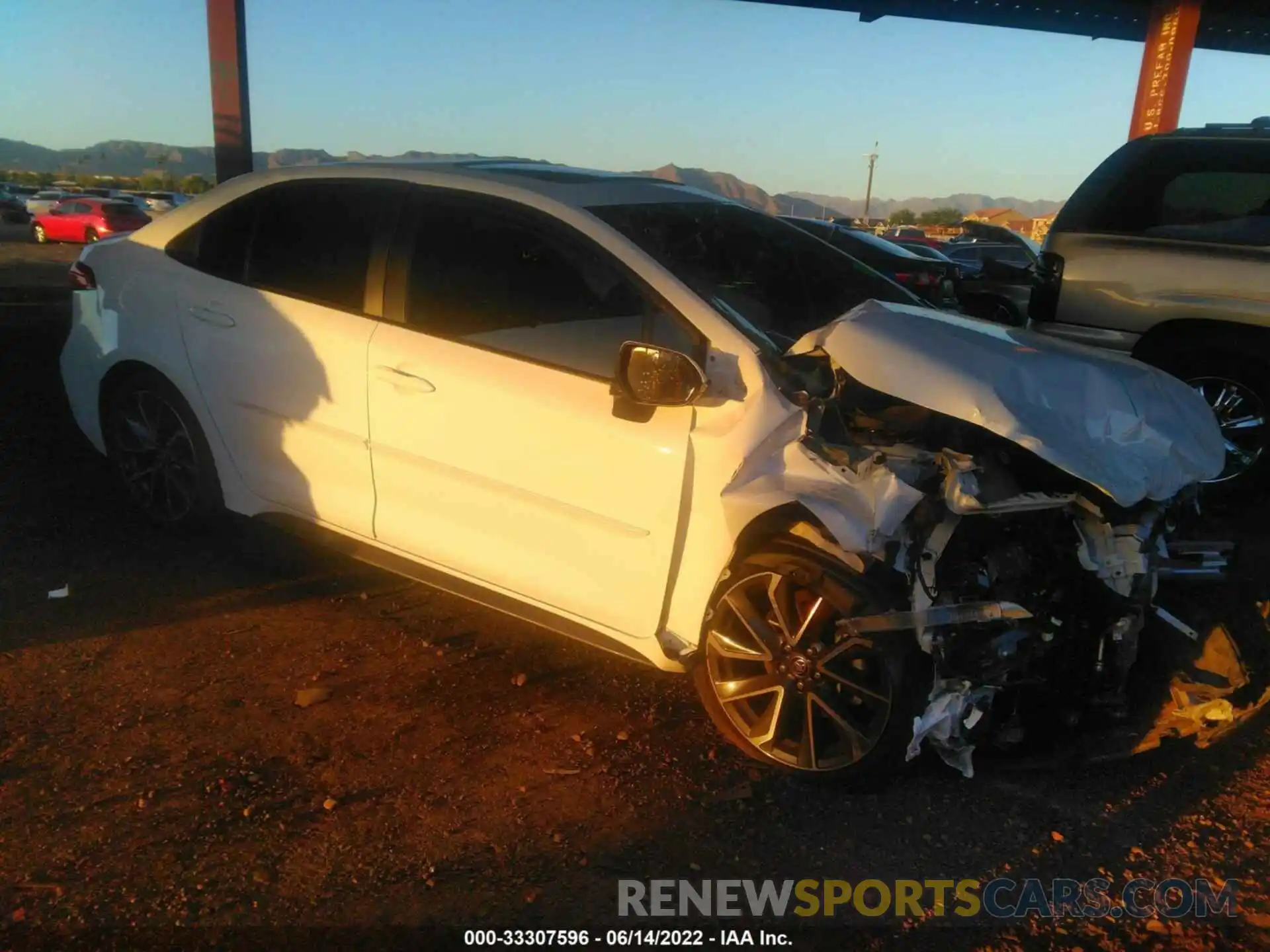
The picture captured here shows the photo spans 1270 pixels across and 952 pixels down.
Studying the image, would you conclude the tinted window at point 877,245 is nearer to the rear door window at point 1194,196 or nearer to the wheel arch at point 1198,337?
the rear door window at point 1194,196

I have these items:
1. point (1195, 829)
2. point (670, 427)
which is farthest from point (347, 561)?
point (1195, 829)

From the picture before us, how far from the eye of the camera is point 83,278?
4.64m

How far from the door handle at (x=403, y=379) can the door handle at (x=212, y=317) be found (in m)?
0.89

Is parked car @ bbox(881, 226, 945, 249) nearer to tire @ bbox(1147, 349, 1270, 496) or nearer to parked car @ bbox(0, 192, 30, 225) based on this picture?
tire @ bbox(1147, 349, 1270, 496)

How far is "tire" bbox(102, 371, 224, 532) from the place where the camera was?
14.2 feet

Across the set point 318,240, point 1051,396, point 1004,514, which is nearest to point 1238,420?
point 1051,396

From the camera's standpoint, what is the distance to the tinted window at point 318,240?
12.6 feet

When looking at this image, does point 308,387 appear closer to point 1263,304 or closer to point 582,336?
point 582,336

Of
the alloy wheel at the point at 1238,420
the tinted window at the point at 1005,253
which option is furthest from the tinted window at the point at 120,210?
the alloy wheel at the point at 1238,420

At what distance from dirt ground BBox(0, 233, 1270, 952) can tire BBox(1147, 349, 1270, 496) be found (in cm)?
245

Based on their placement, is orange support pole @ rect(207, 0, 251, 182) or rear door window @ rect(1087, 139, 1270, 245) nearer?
rear door window @ rect(1087, 139, 1270, 245)

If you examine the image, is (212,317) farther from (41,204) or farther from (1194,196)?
A: (41,204)

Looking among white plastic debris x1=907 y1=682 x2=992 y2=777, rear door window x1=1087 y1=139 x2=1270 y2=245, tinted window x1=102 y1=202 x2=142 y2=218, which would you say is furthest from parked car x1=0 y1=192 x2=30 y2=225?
white plastic debris x1=907 y1=682 x2=992 y2=777

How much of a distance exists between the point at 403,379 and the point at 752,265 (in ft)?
4.76
